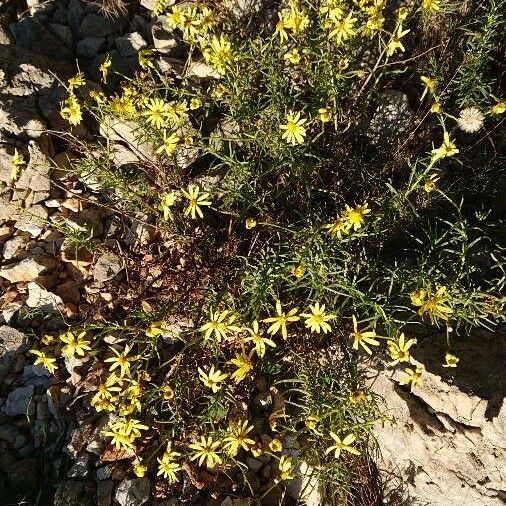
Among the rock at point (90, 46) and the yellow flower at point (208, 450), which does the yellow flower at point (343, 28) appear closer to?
the rock at point (90, 46)

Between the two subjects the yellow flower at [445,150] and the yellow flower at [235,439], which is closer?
the yellow flower at [445,150]

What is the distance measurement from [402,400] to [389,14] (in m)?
2.66

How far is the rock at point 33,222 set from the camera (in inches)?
146

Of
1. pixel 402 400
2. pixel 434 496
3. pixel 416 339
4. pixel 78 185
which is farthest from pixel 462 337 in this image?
pixel 78 185

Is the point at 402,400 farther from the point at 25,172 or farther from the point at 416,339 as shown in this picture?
the point at 25,172

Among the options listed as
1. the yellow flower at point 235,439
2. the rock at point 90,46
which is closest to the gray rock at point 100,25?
the rock at point 90,46

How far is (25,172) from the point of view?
3637 millimetres

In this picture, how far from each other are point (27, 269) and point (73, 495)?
1.47m

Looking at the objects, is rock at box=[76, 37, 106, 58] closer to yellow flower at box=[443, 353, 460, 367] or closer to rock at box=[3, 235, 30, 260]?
rock at box=[3, 235, 30, 260]

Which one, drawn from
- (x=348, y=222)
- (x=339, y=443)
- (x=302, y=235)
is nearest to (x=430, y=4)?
(x=348, y=222)

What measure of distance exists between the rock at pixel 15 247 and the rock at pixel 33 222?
0.23 ft

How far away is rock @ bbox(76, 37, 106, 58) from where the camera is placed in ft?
13.8

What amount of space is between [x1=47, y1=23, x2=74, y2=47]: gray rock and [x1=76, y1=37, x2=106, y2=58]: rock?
9cm

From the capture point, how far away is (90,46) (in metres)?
4.21
